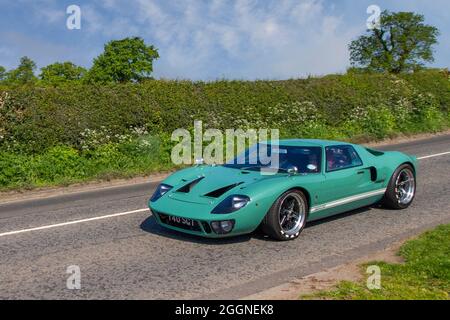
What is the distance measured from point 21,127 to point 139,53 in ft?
130

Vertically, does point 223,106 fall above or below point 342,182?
above

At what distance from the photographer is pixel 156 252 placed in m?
6.51

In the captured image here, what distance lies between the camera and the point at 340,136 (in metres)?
19.6

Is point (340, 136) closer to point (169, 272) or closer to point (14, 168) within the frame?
point (14, 168)

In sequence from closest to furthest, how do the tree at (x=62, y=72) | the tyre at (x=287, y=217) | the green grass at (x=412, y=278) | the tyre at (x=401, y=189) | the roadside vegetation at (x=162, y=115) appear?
the green grass at (x=412, y=278) → the tyre at (x=287, y=217) → the tyre at (x=401, y=189) → the roadside vegetation at (x=162, y=115) → the tree at (x=62, y=72)

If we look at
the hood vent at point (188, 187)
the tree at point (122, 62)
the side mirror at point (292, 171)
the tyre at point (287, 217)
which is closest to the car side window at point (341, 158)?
the side mirror at point (292, 171)

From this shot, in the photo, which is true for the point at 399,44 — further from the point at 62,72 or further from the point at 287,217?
the point at 287,217

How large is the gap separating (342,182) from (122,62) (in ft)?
147

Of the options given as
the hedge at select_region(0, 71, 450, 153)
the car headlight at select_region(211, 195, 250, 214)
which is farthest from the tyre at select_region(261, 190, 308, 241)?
the hedge at select_region(0, 71, 450, 153)

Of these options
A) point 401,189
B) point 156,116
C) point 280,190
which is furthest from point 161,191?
point 156,116

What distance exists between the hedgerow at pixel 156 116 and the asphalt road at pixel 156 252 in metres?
4.08

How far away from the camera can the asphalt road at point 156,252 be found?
536 cm

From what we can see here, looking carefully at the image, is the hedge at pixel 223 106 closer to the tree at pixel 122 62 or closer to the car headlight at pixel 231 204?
the car headlight at pixel 231 204

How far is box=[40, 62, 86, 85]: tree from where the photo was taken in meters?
54.1
